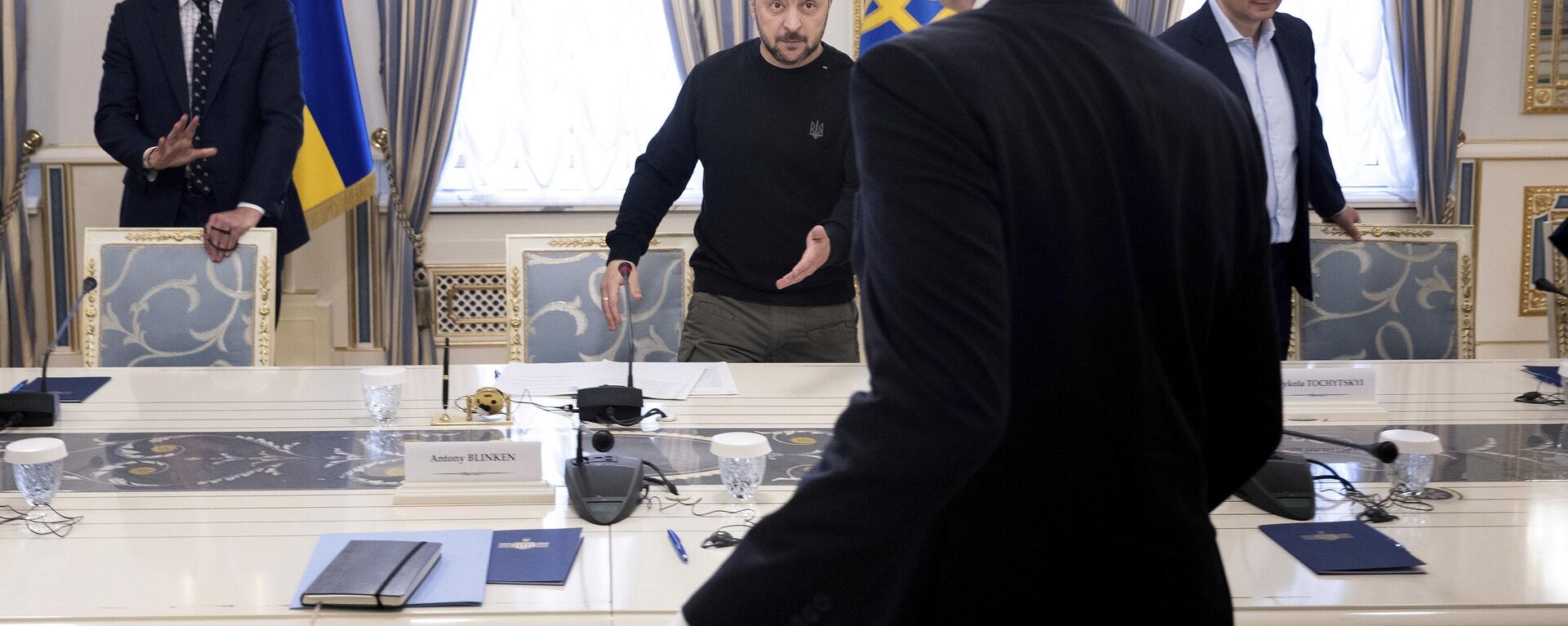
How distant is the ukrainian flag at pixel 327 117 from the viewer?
4211mm

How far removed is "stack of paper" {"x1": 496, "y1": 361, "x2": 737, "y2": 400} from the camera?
2.30 m

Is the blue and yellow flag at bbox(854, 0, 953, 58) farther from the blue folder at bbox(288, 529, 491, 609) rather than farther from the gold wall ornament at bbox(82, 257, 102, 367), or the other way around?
the blue folder at bbox(288, 529, 491, 609)

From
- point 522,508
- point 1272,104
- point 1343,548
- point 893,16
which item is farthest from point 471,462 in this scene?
point 893,16

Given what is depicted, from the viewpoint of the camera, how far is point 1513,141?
5.00m

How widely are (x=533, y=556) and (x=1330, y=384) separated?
1.54 m

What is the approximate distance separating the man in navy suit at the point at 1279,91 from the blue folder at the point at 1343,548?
151cm

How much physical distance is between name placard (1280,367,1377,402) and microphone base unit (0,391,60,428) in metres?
2.13

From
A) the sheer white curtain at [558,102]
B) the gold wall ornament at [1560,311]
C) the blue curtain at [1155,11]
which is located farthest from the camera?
the blue curtain at [1155,11]

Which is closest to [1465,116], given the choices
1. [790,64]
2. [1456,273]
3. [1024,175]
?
[1456,273]

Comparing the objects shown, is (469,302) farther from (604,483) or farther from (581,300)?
(604,483)

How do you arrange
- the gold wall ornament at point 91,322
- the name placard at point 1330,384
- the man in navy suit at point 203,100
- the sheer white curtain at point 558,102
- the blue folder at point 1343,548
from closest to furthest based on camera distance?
the blue folder at point 1343,548 < the name placard at point 1330,384 < the gold wall ornament at point 91,322 < the man in navy suit at point 203,100 < the sheer white curtain at point 558,102

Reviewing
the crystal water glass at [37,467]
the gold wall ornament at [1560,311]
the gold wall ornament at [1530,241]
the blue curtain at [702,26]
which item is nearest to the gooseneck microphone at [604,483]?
the crystal water glass at [37,467]

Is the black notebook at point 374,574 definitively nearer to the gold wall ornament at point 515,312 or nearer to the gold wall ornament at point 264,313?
the gold wall ornament at point 515,312

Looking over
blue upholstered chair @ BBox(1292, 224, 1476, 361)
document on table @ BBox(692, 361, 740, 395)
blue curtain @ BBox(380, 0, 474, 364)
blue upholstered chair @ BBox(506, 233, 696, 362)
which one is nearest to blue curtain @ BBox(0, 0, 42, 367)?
blue curtain @ BBox(380, 0, 474, 364)
